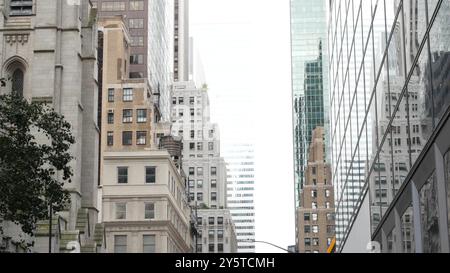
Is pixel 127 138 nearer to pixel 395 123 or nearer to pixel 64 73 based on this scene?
pixel 64 73

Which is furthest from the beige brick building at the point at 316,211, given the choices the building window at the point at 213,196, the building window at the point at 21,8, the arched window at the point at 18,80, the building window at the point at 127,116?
the arched window at the point at 18,80

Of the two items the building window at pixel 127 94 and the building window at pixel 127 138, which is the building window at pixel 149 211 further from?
the building window at pixel 127 94

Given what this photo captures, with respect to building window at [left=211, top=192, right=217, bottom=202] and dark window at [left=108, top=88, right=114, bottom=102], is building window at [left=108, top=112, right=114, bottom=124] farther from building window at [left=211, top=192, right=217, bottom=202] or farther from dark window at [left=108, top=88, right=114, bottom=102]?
building window at [left=211, top=192, right=217, bottom=202]

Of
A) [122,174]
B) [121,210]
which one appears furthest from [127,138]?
[121,210]

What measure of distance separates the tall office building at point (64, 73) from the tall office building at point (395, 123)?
A: 26106 millimetres

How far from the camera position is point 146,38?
15750cm

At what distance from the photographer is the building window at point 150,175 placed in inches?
3674

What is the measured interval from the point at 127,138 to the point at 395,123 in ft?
324

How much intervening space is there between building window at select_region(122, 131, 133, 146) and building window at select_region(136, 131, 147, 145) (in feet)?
3.08

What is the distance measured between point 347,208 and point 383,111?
14.0 m

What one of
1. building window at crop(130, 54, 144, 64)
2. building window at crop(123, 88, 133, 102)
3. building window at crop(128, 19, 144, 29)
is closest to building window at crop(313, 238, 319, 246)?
building window at crop(130, 54, 144, 64)
